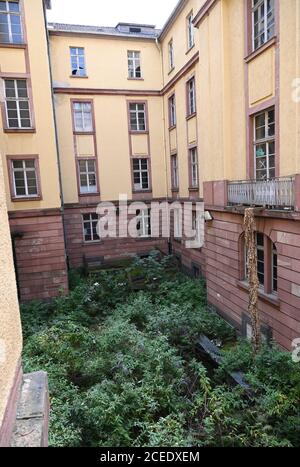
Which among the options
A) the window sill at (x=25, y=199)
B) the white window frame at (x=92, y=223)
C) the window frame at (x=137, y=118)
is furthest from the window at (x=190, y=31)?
the white window frame at (x=92, y=223)

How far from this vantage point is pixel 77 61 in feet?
55.7

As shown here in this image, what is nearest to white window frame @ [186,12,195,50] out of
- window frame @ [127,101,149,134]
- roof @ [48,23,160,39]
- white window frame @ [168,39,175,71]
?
white window frame @ [168,39,175,71]

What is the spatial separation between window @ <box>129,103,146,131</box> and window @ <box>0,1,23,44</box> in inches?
280

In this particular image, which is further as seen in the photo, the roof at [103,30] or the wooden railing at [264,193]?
the roof at [103,30]

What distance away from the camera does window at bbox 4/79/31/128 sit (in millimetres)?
12602

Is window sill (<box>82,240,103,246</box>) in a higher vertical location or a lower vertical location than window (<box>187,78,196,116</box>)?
lower

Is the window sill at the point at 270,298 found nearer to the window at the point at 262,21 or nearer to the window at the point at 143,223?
the window at the point at 262,21

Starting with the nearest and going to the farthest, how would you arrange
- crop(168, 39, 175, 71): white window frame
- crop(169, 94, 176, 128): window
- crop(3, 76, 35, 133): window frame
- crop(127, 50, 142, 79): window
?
1. crop(3, 76, 35, 133): window frame
2. crop(168, 39, 175, 71): white window frame
3. crop(169, 94, 176, 128): window
4. crop(127, 50, 142, 79): window

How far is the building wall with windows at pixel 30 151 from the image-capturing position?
12.2 m

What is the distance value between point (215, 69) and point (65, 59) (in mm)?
10087

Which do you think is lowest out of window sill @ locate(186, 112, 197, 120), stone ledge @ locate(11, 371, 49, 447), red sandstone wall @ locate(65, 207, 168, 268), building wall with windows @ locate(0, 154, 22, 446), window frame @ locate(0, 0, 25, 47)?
red sandstone wall @ locate(65, 207, 168, 268)

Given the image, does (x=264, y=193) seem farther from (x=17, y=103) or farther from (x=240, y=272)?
(x=17, y=103)

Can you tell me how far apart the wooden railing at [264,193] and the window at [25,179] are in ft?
26.9

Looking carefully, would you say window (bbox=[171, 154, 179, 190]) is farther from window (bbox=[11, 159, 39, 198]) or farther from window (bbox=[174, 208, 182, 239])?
window (bbox=[11, 159, 39, 198])
